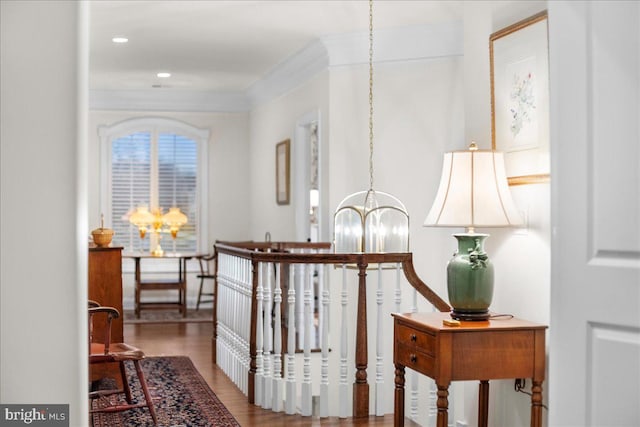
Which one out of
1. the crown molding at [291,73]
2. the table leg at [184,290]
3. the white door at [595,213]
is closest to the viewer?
the white door at [595,213]

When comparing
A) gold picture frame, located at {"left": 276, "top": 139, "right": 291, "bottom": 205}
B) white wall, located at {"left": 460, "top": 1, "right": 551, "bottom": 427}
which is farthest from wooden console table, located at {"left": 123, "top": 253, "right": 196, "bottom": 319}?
white wall, located at {"left": 460, "top": 1, "right": 551, "bottom": 427}

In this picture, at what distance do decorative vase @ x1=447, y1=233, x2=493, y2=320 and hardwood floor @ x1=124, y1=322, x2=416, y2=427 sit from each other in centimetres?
150

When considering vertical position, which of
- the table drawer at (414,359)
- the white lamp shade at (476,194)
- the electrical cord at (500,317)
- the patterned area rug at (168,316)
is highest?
A: the white lamp shade at (476,194)

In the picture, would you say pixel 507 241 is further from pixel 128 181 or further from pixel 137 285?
pixel 128 181

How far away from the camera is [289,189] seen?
9547 mm

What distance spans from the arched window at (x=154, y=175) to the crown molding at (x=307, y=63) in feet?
0.93

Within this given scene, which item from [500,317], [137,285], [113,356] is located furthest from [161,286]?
[500,317]

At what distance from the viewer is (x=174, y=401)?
598cm

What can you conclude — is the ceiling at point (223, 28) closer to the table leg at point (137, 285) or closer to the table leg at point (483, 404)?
the table leg at point (137, 285)

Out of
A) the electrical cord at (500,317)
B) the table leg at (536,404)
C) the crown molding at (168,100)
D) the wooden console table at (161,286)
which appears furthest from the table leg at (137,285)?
the table leg at (536,404)

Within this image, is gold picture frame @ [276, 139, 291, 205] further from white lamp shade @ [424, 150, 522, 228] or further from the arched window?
white lamp shade @ [424, 150, 522, 228]

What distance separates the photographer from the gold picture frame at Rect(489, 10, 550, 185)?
4.11m

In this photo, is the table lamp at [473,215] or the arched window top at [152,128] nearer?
the table lamp at [473,215]

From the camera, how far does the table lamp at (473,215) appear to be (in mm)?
4121
